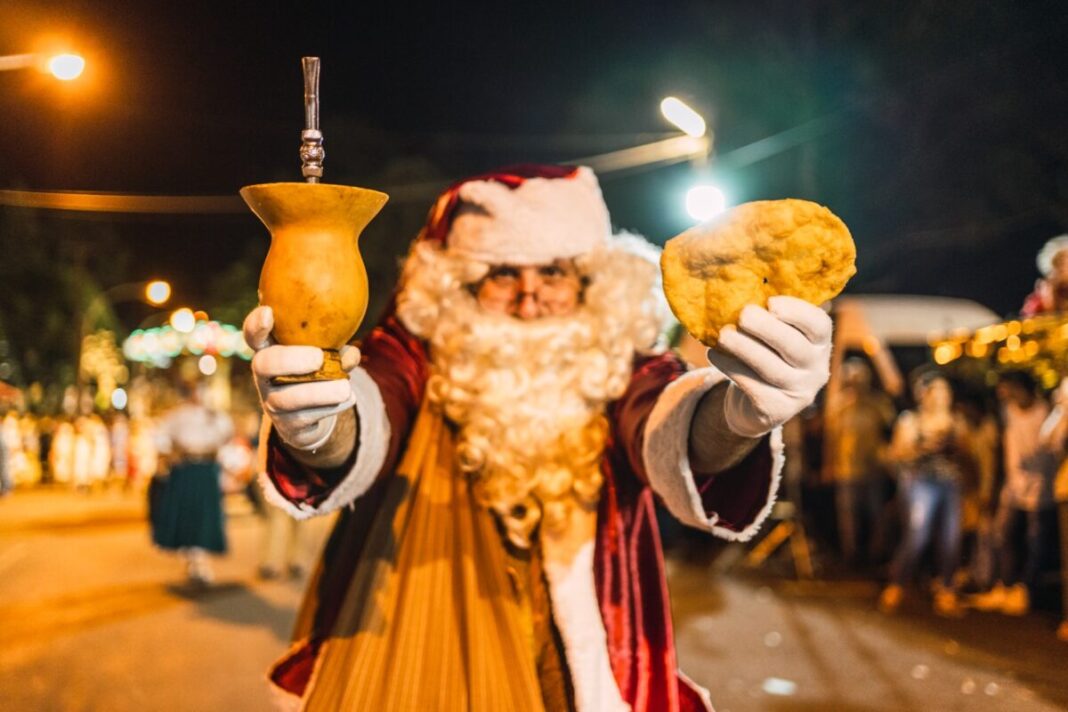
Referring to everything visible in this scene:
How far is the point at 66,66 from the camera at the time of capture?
7293mm

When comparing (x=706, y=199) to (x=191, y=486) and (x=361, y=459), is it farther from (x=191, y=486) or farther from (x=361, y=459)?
(x=361, y=459)

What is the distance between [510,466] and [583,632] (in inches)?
18.0

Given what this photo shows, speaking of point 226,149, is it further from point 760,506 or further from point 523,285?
point 760,506

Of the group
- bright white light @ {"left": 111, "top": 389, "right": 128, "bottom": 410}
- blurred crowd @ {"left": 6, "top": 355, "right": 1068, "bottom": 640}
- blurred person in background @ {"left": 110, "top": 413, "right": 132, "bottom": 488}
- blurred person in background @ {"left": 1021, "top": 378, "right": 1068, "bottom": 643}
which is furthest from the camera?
bright white light @ {"left": 111, "top": 389, "right": 128, "bottom": 410}

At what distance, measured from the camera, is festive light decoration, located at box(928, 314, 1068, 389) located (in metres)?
6.25

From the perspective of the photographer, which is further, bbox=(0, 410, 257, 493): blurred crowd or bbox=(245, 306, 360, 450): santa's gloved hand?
bbox=(0, 410, 257, 493): blurred crowd

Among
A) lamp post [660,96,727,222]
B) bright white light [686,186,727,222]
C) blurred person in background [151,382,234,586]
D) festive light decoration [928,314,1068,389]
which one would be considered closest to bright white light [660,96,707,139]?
lamp post [660,96,727,222]

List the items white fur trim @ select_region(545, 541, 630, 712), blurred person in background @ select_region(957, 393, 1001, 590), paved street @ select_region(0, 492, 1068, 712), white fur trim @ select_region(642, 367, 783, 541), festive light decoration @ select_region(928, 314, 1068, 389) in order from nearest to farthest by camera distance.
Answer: white fur trim @ select_region(642, 367, 783, 541)
white fur trim @ select_region(545, 541, 630, 712)
paved street @ select_region(0, 492, 1068, 712)
festive light decoration @ select_region(928, 314, 1068, 389)
blurred person in background @ select_region(957, 393, 1001, 590)

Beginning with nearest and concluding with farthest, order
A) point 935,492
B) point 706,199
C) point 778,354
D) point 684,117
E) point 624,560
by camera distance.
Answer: point 778,354, point 624,560, point 935,492, point 706,199, point 684,117

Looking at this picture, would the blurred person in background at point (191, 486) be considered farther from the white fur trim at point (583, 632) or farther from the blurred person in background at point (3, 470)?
the white fur trim at point (583, 632)

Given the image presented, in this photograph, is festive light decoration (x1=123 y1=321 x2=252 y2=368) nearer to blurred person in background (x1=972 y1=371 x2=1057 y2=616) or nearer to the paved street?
the paved street

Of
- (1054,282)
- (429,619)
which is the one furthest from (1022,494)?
(429,619)

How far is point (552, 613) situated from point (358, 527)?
563 millimetres

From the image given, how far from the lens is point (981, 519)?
Result: 789cm
